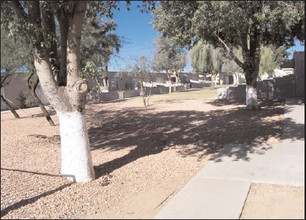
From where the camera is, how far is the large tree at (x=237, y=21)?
9.35 meters

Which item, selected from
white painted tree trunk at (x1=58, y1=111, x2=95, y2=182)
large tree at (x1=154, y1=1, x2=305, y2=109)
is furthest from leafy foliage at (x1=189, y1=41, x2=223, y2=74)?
white painted tree trunk at (x1=58, y1=111, x2=95, y2=182)

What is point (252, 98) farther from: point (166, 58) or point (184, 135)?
point (166, 58)

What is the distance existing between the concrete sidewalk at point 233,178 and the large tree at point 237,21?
14.4ft

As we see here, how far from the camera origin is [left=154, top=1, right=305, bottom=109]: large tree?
9.35 meters

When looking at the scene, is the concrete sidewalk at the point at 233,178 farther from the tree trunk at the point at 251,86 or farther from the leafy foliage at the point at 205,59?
the leafy foliage at the point at 205,59

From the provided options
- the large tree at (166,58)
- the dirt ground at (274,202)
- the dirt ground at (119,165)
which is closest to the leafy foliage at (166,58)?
the large tree at (166,58)

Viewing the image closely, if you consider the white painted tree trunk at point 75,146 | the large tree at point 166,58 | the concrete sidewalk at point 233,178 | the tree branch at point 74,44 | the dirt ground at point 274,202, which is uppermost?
the large tree at point 166,58

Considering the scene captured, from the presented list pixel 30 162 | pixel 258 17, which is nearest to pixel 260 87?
pixel 258 17

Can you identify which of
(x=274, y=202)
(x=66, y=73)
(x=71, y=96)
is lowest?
(x=274, y=202)

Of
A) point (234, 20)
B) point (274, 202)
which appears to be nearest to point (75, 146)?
point (274, 202)

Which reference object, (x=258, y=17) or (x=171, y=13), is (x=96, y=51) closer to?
(x=171, y=13)

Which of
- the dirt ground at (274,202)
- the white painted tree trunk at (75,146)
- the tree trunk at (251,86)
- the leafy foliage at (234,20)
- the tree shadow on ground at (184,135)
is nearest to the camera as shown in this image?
the dirt ground at (274,202)

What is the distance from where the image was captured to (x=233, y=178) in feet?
14.9

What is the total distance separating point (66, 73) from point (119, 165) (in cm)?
209
